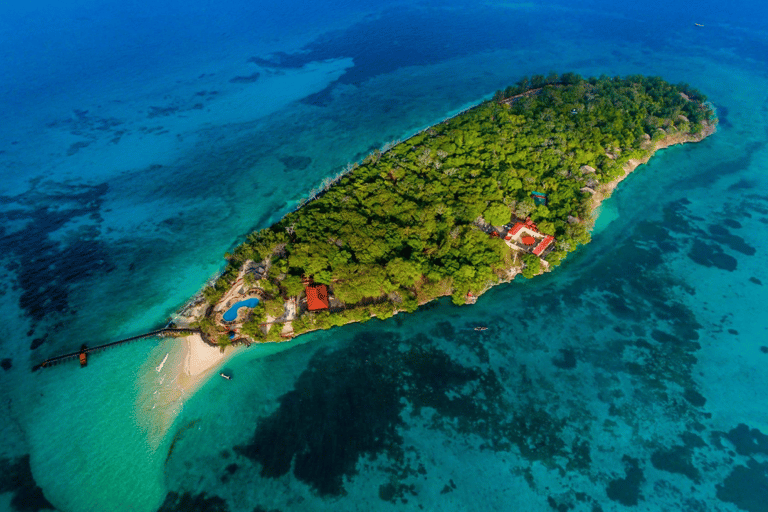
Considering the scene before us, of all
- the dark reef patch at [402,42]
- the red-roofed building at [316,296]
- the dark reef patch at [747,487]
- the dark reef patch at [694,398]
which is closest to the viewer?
the dark reef patch at [747,487]

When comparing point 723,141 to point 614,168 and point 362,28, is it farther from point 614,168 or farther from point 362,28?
point 362,28

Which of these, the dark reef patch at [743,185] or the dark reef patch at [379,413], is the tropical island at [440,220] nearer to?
the dark reef patch at [379,413]

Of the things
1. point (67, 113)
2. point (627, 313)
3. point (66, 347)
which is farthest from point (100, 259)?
point (627, 313)

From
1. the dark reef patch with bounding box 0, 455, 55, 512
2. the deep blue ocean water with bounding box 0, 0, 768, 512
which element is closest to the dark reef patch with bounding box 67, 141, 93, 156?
the deep blue ocean water with bounding box 0, 0, 768, 512

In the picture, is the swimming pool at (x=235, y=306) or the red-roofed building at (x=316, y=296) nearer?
the swimming pool at (x=235, y=306)

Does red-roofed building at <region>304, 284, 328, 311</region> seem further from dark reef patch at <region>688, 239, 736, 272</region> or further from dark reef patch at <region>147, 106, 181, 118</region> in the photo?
dark reef patch at <region>147, 106, 181, 118</region>

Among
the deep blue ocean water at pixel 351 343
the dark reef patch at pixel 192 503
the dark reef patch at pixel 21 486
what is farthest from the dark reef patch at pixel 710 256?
the dark reef patch at pixel 21 486

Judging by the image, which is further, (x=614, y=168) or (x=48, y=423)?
(x=614, y=168)
